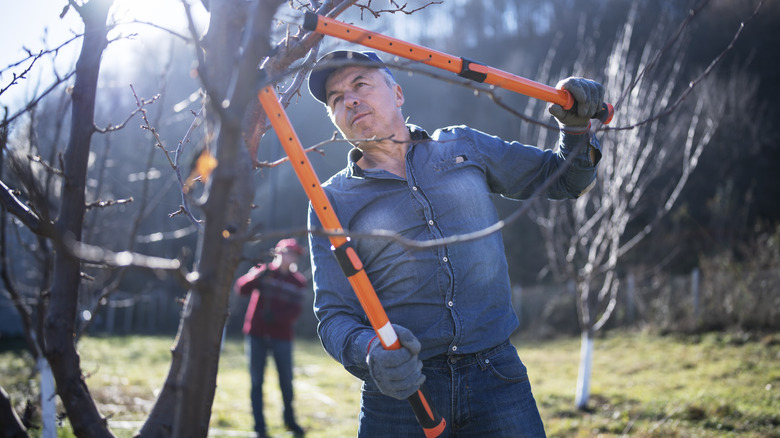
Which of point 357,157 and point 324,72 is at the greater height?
point 324,72

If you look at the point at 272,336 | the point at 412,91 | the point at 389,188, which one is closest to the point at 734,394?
the point at 272,336

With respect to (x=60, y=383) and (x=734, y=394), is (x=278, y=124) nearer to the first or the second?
(x=60, y=383)

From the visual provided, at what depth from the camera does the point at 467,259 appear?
202cm

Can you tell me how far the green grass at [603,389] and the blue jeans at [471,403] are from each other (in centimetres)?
119

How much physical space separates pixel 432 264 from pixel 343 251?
17.3 inches

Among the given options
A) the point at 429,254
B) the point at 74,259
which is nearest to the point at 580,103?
the point at 429,254

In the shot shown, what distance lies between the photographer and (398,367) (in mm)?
1711

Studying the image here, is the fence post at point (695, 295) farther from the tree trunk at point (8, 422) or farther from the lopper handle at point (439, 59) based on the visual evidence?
the tree trunk at point (8, 422)

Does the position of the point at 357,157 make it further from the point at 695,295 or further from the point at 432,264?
the point at 695,295

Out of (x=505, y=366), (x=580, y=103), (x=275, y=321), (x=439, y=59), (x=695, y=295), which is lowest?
(x=505, y=366)

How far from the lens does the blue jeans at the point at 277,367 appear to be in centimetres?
550

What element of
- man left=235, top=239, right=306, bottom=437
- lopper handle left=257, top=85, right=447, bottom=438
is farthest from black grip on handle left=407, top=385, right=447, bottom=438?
man left=235, top=239, right=306, bottom=437

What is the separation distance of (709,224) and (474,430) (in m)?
18.6

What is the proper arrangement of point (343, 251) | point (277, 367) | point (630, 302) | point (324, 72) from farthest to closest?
point (630, 302), point (277, 367), point (324, 72), point (343, 251)
